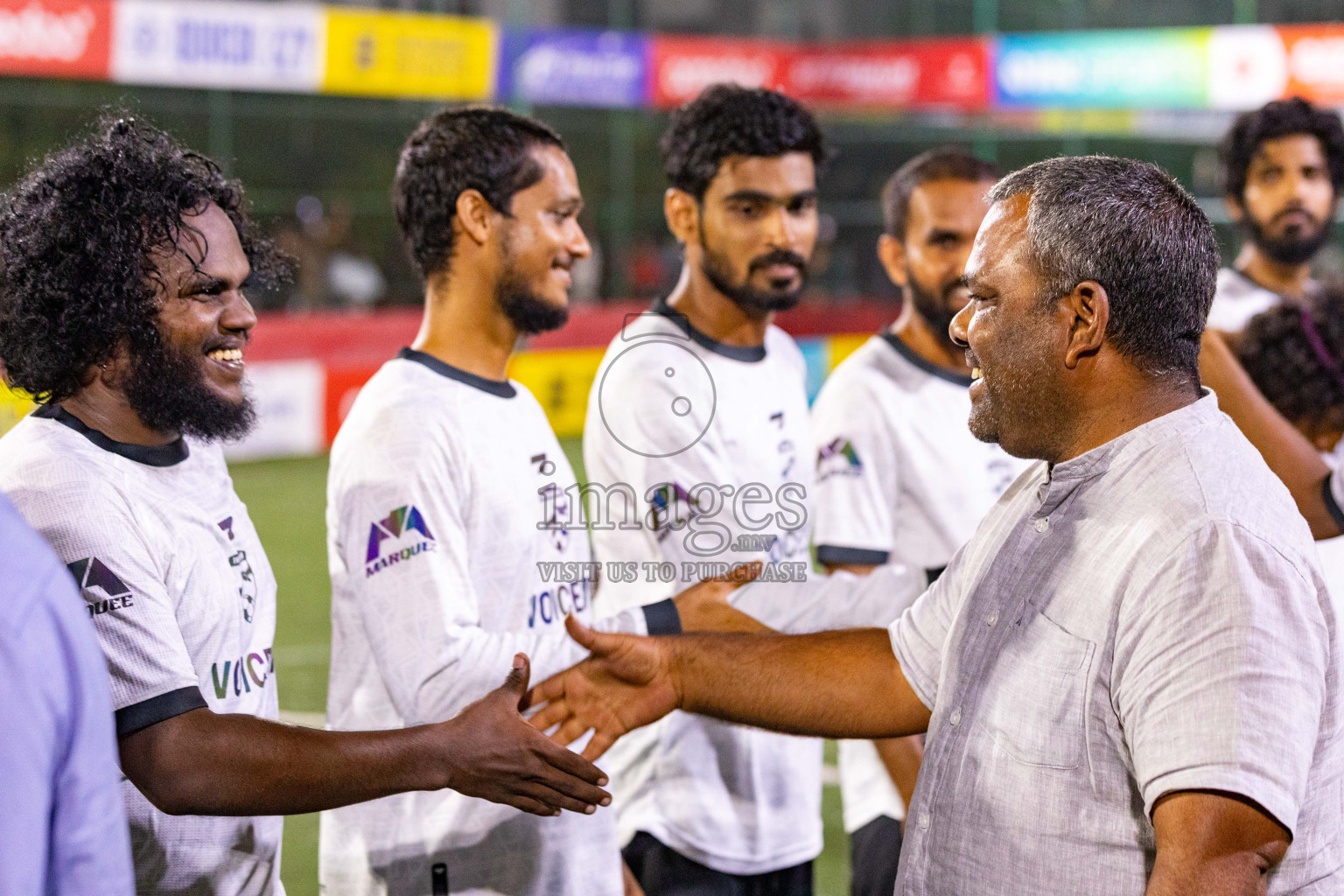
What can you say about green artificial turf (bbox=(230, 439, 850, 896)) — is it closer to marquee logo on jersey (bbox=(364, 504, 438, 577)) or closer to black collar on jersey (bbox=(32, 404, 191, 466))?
marquee logo on jersey (bbox=(364, 504, 438, 577))

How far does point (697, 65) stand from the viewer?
59.6ft

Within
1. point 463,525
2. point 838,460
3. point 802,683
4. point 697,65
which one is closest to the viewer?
point 802,683

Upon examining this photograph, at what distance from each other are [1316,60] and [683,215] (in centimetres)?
1363

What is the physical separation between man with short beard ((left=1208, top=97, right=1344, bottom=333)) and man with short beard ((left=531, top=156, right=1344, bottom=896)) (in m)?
3.47

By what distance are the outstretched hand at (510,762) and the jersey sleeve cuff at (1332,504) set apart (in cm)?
202

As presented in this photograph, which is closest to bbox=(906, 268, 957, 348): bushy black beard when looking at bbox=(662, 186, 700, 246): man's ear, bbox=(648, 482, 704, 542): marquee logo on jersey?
bbox=(662, 186, 700, 246): man's ear

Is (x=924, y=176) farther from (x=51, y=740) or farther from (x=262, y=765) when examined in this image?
(x=51, y=740)

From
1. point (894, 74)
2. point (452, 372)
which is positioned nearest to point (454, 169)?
point (452, 372)

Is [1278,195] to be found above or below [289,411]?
above

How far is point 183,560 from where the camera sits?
2.46 metres

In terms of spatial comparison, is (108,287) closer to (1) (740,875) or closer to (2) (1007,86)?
(1) (740,875)

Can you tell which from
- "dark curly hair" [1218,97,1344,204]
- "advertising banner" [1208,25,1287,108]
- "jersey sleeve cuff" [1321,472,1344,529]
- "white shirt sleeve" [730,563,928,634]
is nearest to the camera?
"white shirt sleeve" [730,563,928,634]

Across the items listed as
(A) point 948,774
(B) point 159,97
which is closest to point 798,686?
(A) point 948,774

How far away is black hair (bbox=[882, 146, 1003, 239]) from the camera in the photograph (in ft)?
14.2
